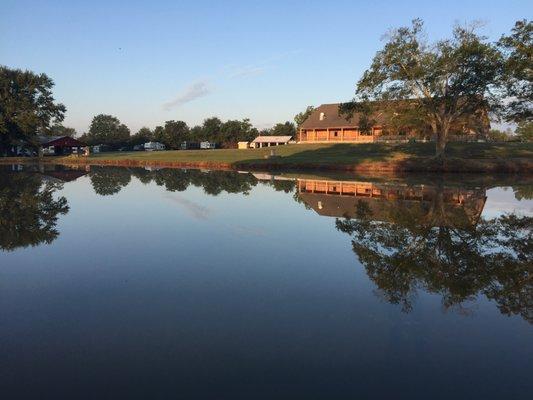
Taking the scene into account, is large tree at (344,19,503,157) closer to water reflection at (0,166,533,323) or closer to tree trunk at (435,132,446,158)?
tree trunk at (435,132,446,158)

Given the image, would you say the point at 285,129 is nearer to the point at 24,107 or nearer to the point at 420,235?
the point at 24,107

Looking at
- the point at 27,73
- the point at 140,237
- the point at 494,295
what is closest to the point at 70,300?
the point at 140,237

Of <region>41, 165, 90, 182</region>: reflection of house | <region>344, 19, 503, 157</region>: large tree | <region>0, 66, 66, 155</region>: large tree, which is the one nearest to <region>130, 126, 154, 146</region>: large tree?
<region>0, 66, 66, 155</region>: large tree

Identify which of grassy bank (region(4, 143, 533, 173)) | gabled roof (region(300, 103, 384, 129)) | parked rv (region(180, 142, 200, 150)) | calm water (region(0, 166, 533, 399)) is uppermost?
gabled roof (region(300, 103, 384, 129))

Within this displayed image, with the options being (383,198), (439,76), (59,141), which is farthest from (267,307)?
(59,141)

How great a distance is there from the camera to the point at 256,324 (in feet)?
22.9

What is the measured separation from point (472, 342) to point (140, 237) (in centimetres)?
1010

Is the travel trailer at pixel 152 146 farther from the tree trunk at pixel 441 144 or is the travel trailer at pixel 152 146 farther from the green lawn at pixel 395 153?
the tree trunk at pixel 441 144

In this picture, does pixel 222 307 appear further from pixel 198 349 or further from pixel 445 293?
pixel 445 293

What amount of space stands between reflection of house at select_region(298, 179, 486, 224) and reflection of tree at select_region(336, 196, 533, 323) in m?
1.28

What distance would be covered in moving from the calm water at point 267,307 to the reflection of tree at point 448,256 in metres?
0.05

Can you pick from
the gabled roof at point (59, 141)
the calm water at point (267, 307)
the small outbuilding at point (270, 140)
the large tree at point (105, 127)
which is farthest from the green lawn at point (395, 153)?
the large tree at point (105, 127)

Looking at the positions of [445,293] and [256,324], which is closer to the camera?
[256,324]

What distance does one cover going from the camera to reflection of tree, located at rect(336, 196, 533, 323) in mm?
8609
